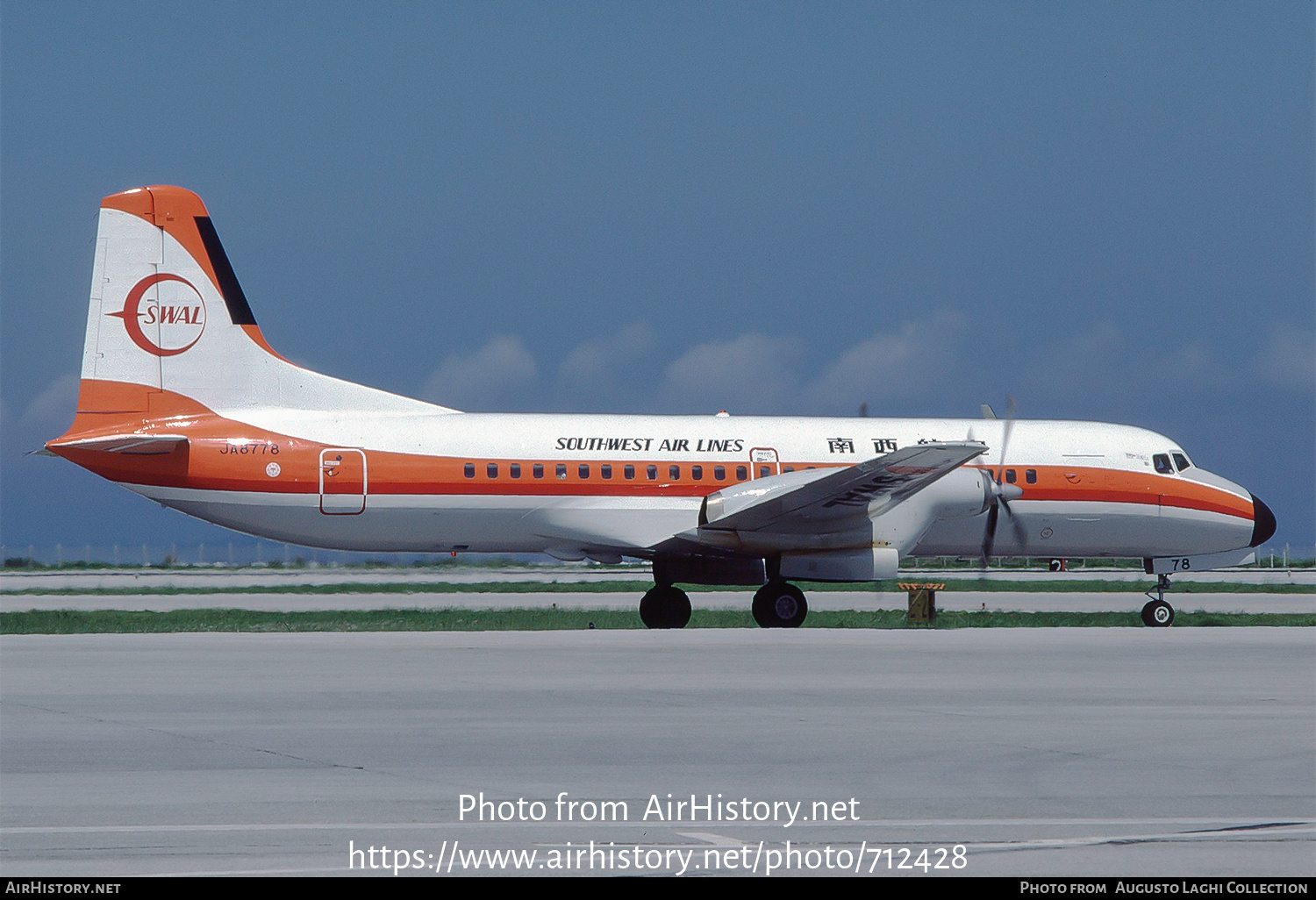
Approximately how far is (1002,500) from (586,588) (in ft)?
54.4

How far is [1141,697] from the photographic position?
13.1m

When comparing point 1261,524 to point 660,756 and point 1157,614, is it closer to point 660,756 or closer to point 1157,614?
point 1157,614

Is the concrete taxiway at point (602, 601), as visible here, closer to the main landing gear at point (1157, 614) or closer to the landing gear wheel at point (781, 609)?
the main landing gear at point (1157, 614)

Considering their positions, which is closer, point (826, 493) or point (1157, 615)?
point (826, 493)

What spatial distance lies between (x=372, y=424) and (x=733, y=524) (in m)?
6.53

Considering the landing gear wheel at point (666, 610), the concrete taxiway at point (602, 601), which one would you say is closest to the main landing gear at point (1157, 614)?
the concrete taxiway at point (602, 601)

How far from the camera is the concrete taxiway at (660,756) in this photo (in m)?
6.77

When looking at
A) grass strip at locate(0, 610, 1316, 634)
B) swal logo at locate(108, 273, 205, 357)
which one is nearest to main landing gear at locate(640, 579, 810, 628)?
grass strip at locate(0, 610, 1316, 634)

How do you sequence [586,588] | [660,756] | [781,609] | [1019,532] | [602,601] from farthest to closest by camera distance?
[586,588], [602,601], [1019,532], [781,609], [660,756]

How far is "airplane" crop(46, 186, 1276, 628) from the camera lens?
2300 cm

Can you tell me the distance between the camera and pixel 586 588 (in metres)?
38.1

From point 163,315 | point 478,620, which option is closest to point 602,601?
point 478,620

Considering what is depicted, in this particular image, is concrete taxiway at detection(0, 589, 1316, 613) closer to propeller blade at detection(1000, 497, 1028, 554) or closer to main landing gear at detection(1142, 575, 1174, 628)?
propeller blade at detection(1000, 497, 1028, 554)

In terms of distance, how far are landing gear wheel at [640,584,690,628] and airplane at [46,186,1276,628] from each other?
0.10 ft
